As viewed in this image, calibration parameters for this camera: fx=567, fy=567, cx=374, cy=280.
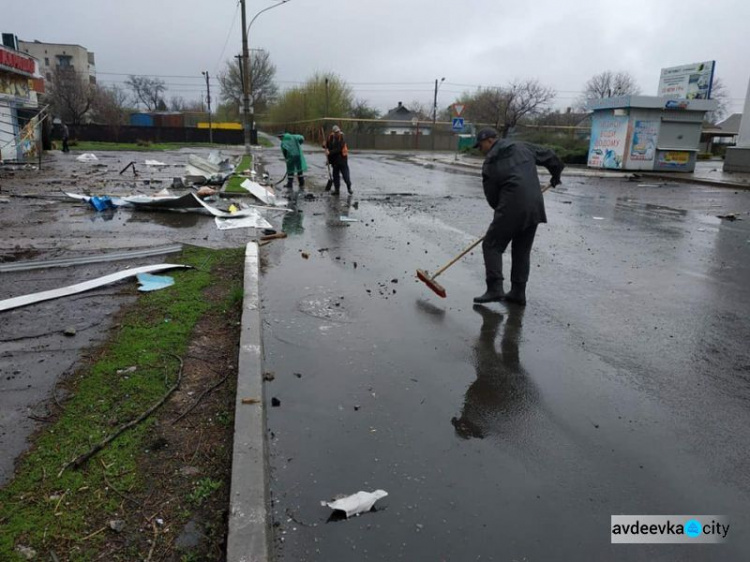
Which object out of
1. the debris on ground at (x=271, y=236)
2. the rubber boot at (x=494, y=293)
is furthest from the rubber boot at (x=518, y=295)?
the debris on ground at (x=271, y=236)

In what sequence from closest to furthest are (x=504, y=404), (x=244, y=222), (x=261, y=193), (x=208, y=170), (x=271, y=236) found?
1. (x=504, y=404)
2. (x=271, y=236)
3. (x=244, y=222)
4. (x=261, y=193)
5. (x=208, y=170)

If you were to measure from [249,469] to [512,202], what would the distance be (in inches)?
157

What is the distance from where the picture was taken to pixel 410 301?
20.2ft

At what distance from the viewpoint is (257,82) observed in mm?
71875

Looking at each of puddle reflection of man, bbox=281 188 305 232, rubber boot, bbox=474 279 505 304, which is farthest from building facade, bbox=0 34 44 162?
rubber boot, bbox=474 279 505 304

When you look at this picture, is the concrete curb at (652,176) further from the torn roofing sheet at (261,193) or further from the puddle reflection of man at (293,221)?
the puddle reflection of man at (293,221)

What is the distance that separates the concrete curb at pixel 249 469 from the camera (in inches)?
96.3

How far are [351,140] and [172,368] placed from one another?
49130 millimetres

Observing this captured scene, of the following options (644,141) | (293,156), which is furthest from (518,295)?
(644,141)

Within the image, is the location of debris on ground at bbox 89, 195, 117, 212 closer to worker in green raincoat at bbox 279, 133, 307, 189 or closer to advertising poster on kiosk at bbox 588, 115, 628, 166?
worker in green raincoat at bbox 279, 133, 307, 189

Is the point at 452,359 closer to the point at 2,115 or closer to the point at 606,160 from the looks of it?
the point at 606,160

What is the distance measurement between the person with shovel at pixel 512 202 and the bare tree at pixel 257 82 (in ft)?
222

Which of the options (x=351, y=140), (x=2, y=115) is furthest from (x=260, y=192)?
(x=351, y=140)

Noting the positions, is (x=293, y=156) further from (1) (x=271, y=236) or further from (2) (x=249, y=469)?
(2) (x=249, y=469)
